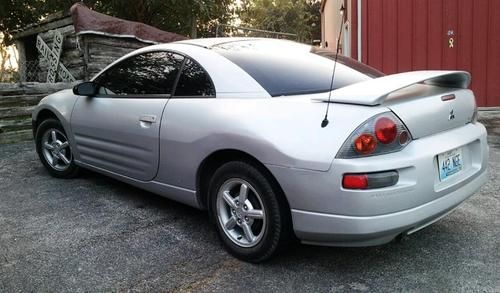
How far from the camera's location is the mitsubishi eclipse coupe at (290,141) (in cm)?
247

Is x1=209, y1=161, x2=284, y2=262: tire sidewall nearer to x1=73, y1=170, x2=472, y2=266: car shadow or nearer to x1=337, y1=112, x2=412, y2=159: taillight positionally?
x1=73, y1=170, x2=472, y2=266: car shadow

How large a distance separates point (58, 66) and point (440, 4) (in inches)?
290

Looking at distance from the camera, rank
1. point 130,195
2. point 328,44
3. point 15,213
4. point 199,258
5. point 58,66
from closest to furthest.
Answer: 1. point 199,258
2. point 15,213
3. point 130,195
4. point 58,66
5. point 328,44

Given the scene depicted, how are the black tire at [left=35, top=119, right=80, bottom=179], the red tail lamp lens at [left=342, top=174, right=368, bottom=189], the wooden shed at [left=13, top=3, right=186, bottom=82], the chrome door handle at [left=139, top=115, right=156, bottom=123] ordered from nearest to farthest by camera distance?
the red tail lamp lens at [left=342, top=174, right=368, bottom=189]
the chrome door handle at [left=139, top=115, right=156, bottom=123]
the black tire at [left=35, top=119, right=80, bottom=179]
the wooden shed at [left=13, top=3, right=186, bottom=82]

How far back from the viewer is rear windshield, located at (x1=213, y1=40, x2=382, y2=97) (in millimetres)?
3053

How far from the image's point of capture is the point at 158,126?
136 inches

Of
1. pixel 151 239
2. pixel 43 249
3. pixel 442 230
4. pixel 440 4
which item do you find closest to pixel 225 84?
pixel 151 239

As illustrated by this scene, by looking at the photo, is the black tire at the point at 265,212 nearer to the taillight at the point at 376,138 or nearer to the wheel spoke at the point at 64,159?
the taillight at the point at 376,138

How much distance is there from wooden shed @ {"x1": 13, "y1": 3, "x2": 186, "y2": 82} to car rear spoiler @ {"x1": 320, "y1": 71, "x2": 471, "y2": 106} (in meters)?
6.74

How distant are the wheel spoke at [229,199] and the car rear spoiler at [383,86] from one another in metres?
0.84

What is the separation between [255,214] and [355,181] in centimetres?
70

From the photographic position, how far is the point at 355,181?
7.93 feet

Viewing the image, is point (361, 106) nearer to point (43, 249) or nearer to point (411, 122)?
point (411, 122)

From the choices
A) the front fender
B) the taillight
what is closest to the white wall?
the front fender
